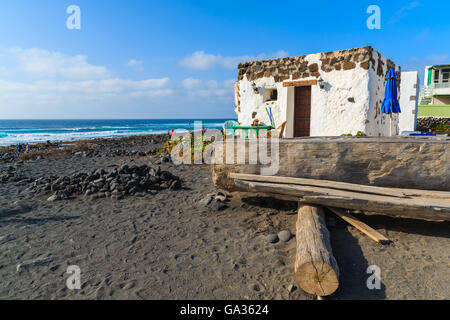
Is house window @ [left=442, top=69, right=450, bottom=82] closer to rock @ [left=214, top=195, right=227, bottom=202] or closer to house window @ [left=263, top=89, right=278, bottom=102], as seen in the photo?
house window @ [left=263, top=89, right=278, bottom=102]

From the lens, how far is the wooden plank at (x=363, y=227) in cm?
306

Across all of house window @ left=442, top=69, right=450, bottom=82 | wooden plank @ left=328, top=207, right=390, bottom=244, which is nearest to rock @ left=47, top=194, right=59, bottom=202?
wooden plank @ left=328, top=207, right=390, bottom=244

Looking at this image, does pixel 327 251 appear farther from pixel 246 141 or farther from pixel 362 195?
pixel 246 141

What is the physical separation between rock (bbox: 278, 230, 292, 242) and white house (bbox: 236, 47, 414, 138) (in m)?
5.91

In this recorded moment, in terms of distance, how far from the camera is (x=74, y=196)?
555 centimetres

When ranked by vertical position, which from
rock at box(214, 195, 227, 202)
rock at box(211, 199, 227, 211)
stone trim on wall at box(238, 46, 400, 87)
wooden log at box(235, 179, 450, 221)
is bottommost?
rock at box(211, 199, 227, 211)

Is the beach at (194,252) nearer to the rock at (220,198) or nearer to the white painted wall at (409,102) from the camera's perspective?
the rock at (220,198)

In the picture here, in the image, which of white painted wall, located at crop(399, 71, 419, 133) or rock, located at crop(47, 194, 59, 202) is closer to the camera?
rock, located at crop(47, 194, 59, 202)

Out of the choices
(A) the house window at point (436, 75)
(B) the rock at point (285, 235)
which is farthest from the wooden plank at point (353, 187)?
(A) the house window at point (436, 75)

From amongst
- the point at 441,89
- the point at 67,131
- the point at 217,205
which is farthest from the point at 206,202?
the point at 67,131

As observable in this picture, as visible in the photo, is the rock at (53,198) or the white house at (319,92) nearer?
the rock at (53,198)

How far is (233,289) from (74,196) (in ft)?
14.9

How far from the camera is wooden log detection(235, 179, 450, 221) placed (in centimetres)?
291

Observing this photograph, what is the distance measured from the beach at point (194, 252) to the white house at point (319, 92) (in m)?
5.04
